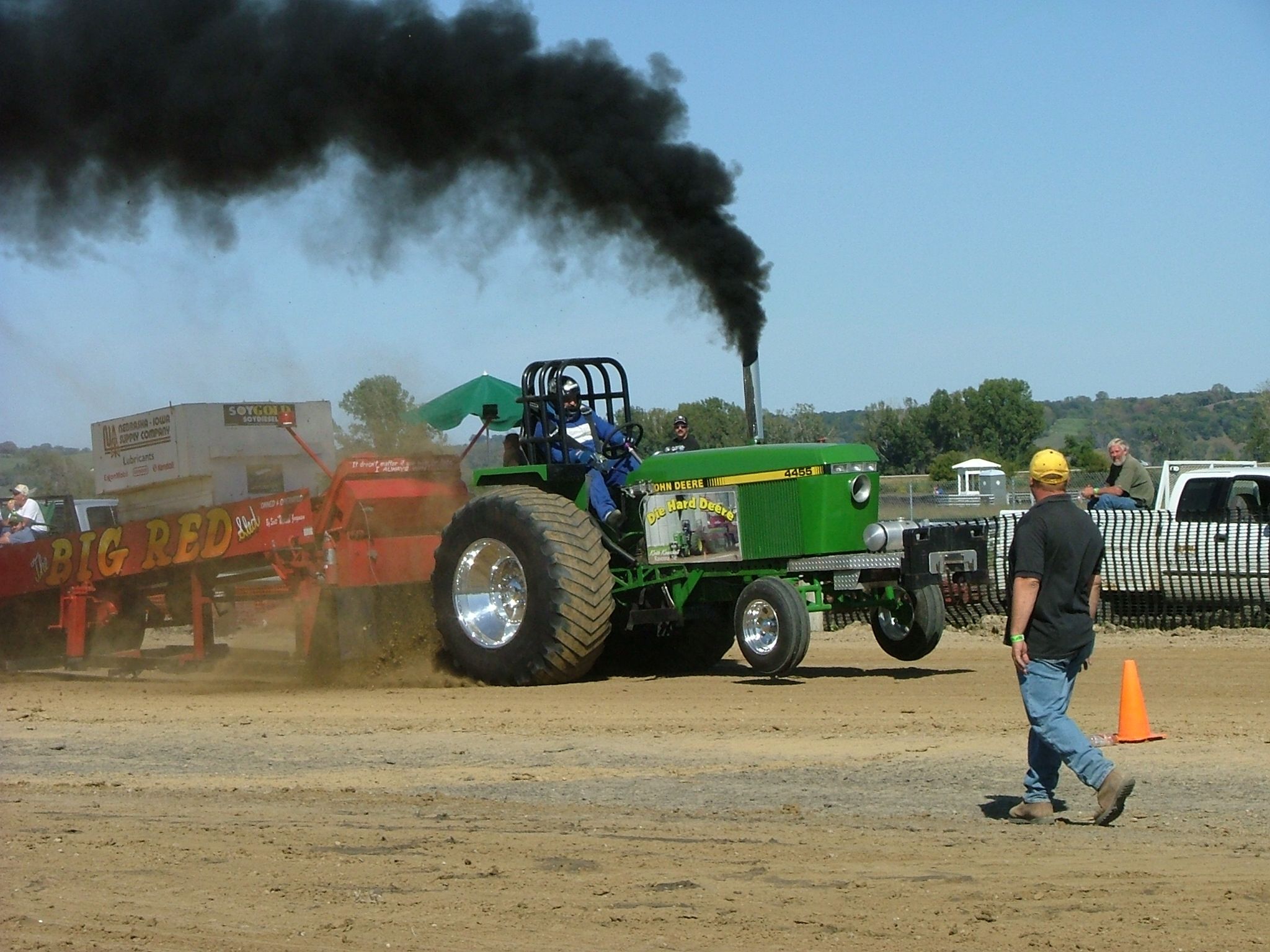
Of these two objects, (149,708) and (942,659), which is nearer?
(149,708)

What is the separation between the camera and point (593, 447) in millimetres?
12328

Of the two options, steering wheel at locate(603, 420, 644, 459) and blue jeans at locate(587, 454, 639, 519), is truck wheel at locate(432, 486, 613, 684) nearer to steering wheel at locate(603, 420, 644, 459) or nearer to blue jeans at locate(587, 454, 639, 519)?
blue jeans at locate(587, 454, 639, 519)

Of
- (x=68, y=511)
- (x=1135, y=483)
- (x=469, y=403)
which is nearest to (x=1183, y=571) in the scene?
(x=1135, y=483)

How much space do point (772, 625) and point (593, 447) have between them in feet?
7.17

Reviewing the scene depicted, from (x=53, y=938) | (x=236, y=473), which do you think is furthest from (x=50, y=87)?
(x=53, y=938)

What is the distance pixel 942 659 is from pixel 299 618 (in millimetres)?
5572

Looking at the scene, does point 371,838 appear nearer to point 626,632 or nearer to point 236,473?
point 626,632

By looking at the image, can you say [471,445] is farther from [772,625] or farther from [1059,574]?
[1059,574]

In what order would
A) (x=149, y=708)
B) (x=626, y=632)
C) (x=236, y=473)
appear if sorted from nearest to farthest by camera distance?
(x=149, y=708), (x=626, y=632), (x=236, y=473)

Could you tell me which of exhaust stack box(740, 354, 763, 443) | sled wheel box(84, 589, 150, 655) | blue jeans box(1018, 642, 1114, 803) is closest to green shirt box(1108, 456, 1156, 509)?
exhaust stack box(740, 354, 763, 443)

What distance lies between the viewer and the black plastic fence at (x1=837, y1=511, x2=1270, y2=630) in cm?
1458

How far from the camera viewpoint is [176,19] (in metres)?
14.3

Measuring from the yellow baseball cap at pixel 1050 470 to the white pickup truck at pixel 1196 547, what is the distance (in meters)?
8.28

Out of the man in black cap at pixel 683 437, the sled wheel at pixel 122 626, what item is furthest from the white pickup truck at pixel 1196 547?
the sled wheel at pixel 122 626
